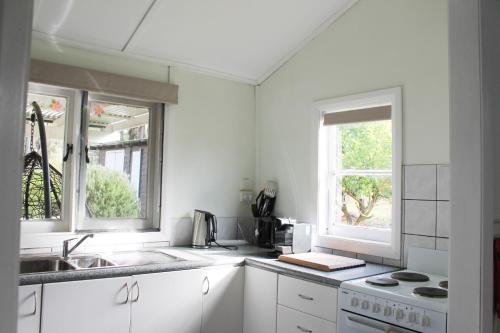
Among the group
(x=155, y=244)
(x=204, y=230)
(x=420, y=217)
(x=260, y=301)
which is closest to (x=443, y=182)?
(x=420, y=217)

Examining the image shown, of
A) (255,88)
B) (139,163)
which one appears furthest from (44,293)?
(255,88)

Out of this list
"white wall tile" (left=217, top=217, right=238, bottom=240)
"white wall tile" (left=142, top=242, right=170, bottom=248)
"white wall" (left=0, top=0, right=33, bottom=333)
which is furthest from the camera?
"white wall tile" (left=217, top=217, right=238, bottom=240)

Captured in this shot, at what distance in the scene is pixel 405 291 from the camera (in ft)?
6.72

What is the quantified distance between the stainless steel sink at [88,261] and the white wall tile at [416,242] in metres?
1.82

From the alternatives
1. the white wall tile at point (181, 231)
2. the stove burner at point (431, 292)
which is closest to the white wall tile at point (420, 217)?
the stove burner at point (431, 292)

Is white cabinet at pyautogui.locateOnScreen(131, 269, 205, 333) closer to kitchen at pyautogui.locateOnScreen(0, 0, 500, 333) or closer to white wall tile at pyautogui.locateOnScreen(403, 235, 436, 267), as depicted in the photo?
kitchen at pyautogui.locateOnScreen(0, 0, 500, 333)

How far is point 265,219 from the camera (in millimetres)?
3207

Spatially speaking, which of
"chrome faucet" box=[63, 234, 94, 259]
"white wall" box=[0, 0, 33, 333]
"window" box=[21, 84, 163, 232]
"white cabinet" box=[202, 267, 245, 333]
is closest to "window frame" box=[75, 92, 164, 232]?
"window" box=[21, 84, 163, 232]

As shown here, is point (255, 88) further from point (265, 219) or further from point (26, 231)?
point (26, 231)

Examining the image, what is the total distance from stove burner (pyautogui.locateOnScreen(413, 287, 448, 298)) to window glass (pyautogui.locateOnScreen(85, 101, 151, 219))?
2.02 m

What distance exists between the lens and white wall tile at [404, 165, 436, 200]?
8.17 ft

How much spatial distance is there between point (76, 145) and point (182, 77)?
96 centimetres

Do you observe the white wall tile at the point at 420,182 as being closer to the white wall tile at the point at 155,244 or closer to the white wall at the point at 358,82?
the white wall at the point at 358,82

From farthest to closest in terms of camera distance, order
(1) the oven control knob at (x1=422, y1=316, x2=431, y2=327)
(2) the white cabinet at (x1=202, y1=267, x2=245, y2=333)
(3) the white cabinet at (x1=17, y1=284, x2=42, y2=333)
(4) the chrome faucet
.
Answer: (2) the white cabinet at (x1=202, y1=267, x2=245, y2=333), (4) the chrome faucet, (3) the white cabinet at (x1=17, y1=284, x2=42, y2=333), (1) the oven control knob at (x1=422, y1=316, x2=431, y2=327)
